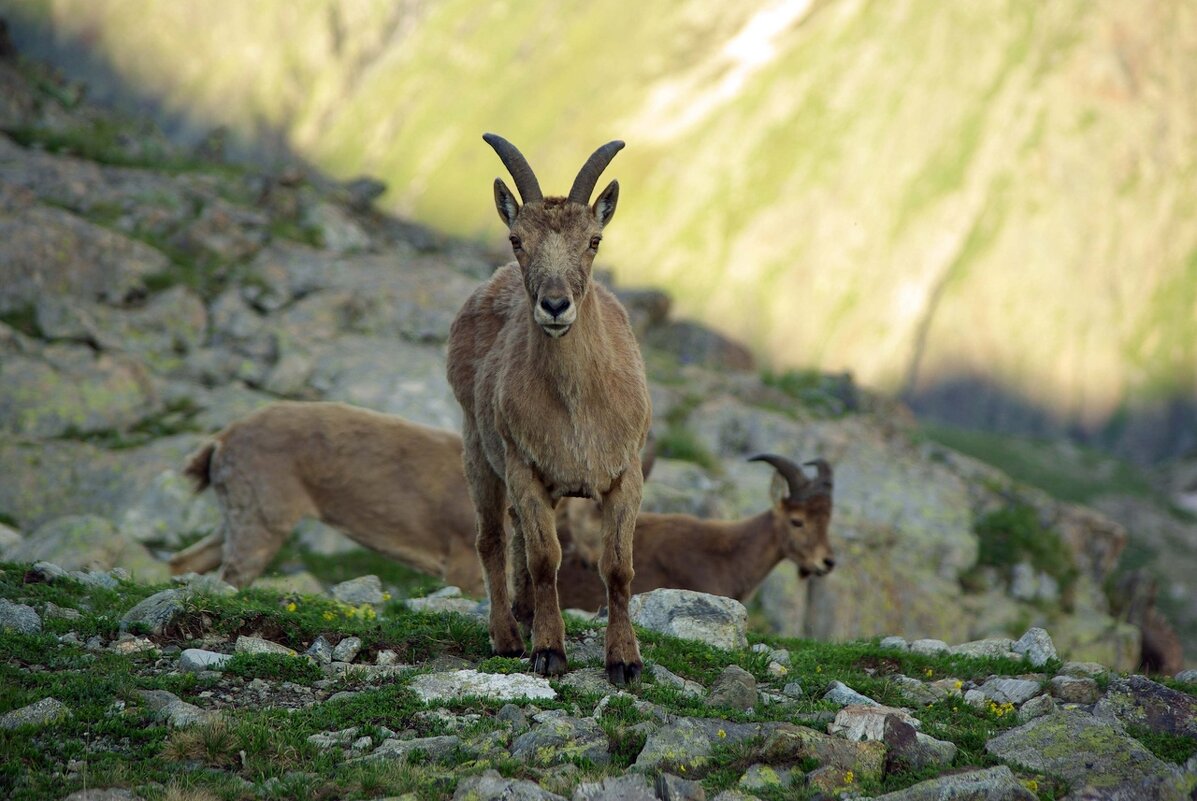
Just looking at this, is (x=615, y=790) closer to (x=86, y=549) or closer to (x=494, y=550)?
(x=494, y=550)

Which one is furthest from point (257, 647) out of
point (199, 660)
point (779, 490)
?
point (779, 490)

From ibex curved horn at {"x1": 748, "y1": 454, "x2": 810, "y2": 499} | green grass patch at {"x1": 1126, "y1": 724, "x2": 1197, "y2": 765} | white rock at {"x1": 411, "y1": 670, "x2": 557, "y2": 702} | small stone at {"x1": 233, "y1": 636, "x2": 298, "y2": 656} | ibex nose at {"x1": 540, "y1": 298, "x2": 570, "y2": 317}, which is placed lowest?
small stone at {"x1": 233, "y1": 636, "x2": 298, "y2": 656}

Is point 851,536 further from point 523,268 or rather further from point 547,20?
point 547,20

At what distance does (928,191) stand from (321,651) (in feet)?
221

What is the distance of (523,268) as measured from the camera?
7.57m

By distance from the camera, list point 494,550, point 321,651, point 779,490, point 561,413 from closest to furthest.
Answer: point 321,651 → point 561,413 → point 494,550 → point 779,490

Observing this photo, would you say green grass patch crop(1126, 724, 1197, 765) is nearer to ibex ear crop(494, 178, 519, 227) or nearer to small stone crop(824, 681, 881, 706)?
small stone crop(824, 681, 881, 706)

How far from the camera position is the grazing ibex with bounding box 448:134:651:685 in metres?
7.34

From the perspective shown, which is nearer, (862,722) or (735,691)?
(862,722)

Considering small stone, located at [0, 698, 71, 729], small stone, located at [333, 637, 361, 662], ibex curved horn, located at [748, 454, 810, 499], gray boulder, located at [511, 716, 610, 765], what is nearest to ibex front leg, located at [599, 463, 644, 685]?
gray boulder, located at [511, 716, 610, 765]

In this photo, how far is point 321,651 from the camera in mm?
7371

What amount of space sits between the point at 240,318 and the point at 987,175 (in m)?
57.3

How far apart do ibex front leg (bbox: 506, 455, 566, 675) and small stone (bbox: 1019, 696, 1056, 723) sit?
9.41 ft

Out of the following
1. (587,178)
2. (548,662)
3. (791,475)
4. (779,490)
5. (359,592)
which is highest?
(587,178)
